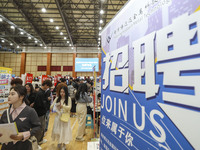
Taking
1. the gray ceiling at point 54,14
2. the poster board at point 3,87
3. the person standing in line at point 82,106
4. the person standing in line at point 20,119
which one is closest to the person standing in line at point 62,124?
the person standing in line at point 82,106

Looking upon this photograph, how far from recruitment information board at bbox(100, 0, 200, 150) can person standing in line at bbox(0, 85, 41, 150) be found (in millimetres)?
1014

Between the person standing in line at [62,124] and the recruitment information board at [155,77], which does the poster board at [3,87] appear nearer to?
the person standing in line at [62,124]

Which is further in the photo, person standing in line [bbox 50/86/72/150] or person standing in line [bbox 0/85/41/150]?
person standing in line [bbox 50/86/72/150]

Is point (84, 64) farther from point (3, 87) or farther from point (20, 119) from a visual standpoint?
point (20, 119)

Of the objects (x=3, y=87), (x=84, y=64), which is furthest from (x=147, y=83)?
(x=84, y=64)

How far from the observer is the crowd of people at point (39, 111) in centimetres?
147

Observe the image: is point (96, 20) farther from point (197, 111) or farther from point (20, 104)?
point (197, 111)

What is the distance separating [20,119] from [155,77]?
1.61 m

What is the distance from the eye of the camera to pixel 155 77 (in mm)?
693

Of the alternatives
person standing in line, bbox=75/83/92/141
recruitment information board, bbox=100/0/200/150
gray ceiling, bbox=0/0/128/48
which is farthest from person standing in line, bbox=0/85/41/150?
gray ceiling, bbox=0/0/128/48

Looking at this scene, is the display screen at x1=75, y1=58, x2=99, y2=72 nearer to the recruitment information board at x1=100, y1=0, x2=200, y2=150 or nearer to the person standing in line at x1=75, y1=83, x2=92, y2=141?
the person standing in line at x1=75, y1=83, x2=92, y2=141

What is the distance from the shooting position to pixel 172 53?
61 centimetres

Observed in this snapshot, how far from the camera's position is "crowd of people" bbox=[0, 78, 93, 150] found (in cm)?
147

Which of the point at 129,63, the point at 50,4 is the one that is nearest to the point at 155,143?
the point at 129,63
